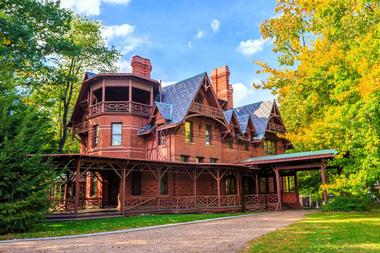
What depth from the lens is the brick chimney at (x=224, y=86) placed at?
109ft

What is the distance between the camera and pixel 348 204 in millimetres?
19438

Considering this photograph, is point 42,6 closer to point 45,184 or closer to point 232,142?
point 45,184

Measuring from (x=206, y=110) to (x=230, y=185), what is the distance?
7.02m

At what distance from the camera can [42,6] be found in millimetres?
22266

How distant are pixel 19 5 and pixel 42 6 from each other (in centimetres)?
143

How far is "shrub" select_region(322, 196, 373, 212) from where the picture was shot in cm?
1938

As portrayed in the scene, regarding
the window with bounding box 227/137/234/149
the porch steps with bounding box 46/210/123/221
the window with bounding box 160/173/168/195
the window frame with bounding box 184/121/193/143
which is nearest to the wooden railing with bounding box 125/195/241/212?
the window with bounding box 160/173/168/195

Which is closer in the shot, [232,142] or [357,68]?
[357,68]

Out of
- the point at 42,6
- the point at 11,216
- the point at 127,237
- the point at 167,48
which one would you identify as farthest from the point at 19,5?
the point at 127,237

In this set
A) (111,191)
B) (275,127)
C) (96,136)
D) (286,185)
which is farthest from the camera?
(286,185)

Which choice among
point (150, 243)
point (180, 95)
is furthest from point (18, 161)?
point (180, 95)

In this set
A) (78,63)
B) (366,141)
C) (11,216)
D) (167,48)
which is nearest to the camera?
(11,216)

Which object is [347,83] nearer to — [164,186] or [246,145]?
[164,186]

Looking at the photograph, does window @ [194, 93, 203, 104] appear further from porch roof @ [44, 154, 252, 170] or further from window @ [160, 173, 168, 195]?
window @ [160, 173, 168, 195]
